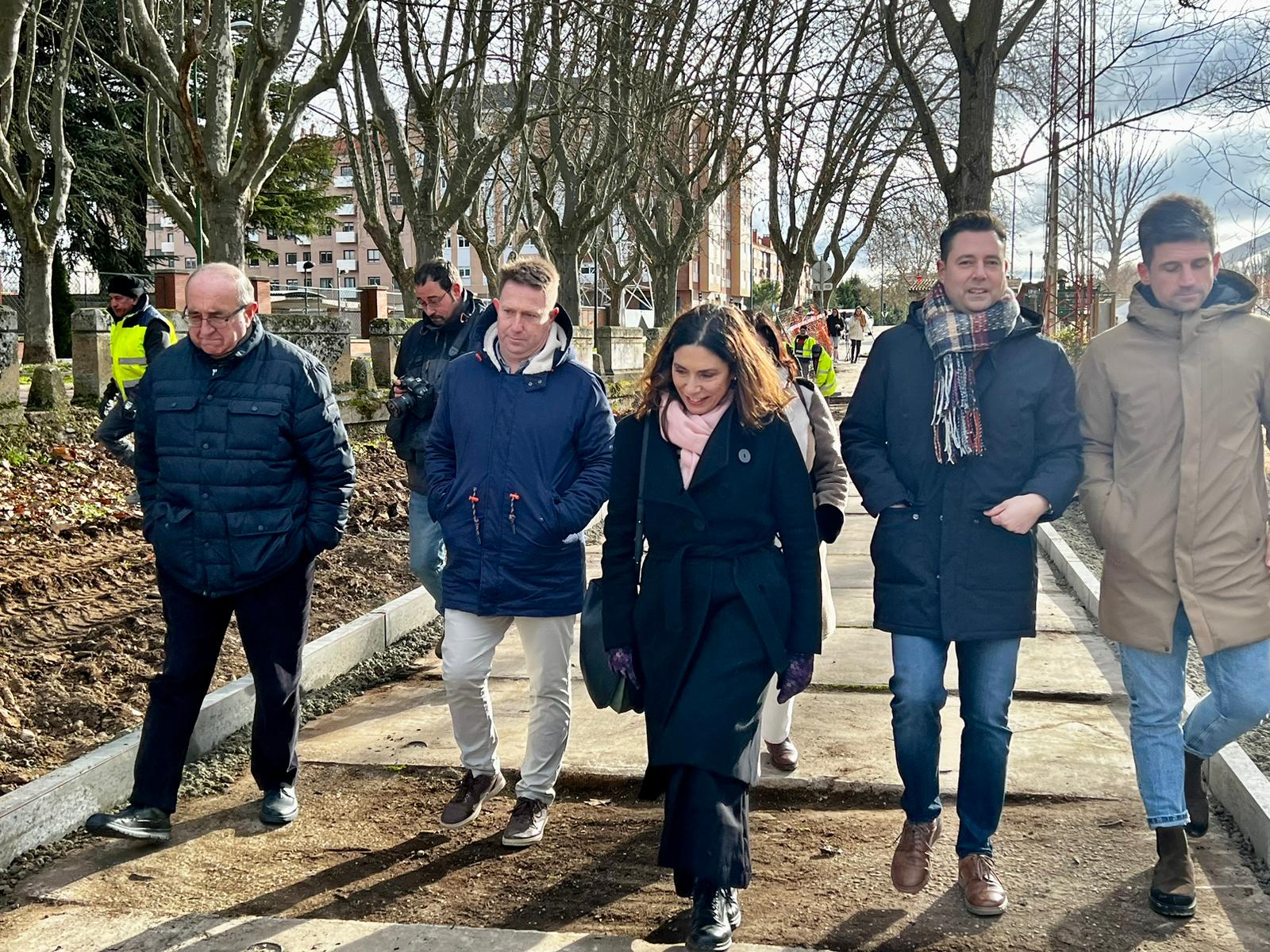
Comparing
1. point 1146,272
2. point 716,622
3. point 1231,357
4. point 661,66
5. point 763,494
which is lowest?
point 716,622

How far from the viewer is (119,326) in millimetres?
8453

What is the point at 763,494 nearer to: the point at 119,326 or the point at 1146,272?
the point at 1146,272

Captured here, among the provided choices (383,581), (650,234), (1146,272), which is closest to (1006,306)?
(1146,272)

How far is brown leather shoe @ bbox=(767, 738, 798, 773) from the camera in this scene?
4.96m

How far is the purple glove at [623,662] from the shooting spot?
3750 millimetres

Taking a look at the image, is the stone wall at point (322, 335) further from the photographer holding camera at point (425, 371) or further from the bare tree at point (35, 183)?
the bare tree at point (35, 183)

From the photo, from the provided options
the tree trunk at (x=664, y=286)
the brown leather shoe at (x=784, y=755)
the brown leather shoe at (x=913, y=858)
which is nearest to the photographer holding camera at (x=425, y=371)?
the brown leather shoe at (x=784, y=755)

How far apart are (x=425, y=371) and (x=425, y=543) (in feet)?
2.79

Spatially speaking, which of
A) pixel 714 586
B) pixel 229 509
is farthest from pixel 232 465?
pixel 714 586

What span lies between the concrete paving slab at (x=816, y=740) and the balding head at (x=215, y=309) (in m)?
1.87

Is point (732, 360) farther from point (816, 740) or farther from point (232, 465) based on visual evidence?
point (816, 740)

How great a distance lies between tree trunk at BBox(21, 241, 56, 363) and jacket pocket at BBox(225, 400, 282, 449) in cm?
1988

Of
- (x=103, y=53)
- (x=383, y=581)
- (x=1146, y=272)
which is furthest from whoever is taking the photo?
(x=103, y=53)

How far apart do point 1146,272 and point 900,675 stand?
1492 mm
